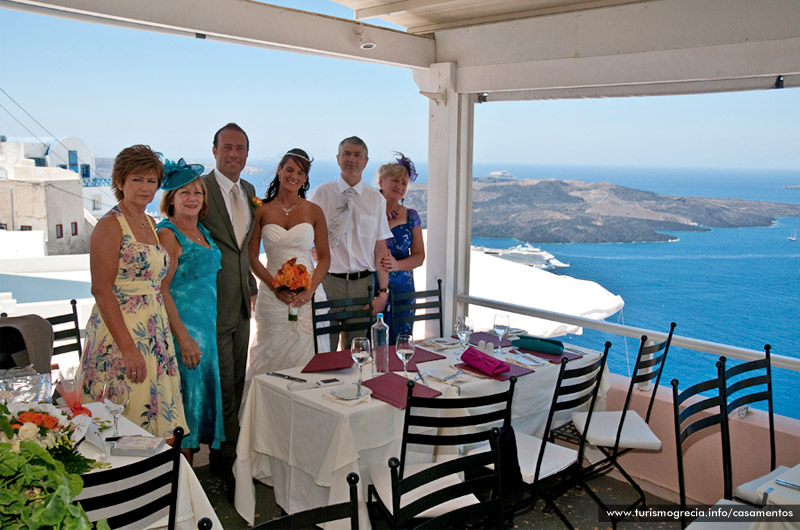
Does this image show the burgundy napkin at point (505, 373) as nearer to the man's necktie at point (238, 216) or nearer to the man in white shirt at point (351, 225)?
the man in white shirt at point (351, 225)

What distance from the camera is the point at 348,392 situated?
2852mm

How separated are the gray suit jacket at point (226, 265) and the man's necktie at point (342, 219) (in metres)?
0.75

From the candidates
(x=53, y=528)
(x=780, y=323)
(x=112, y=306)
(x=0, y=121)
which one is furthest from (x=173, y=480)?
(x=0, y=121)

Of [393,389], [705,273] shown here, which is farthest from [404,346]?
[705,273]

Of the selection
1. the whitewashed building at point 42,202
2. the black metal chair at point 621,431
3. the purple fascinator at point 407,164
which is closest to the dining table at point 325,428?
the black metal chair at point 621,431

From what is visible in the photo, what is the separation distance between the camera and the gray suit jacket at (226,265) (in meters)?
3.55

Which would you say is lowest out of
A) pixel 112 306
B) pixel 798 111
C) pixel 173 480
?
pixel 173 480

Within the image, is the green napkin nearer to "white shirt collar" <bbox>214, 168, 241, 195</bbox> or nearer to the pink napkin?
the pink napkin

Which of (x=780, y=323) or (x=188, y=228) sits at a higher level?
(x=188, y=228)

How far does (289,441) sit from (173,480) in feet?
3.64

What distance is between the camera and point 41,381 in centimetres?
221

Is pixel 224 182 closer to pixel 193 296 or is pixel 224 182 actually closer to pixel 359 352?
pixel 193 296

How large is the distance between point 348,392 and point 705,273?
24.3 feet

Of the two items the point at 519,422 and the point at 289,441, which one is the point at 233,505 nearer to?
the point at 289,441
